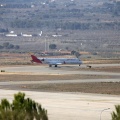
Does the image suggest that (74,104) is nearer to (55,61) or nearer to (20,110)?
(20,110)

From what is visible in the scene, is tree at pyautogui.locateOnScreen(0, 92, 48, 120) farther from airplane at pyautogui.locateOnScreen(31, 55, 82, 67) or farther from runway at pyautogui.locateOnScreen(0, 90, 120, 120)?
airplane at pyautogui.locateOnScreen(31, 55, 82, 67)

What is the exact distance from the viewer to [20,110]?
45.3 m

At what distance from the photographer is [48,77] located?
106438 millimetres

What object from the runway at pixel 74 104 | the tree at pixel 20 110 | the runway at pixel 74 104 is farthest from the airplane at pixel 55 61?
the tree at pixel 20 110

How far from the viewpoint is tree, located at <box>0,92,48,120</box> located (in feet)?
146

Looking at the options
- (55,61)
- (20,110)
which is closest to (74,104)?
(20,110)

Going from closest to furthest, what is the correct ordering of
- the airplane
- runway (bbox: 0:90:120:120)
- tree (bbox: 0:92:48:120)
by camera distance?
tree (bbox: 0:92:48:120), runway (bbox: 0:90:120:120), the airplane

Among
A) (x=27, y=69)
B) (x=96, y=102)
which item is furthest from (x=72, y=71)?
(x=96, y=102)

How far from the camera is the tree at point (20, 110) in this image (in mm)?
44438

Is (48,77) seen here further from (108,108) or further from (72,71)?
(108,108)

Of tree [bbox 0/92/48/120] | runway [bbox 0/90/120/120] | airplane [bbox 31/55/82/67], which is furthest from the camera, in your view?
airplane [bbox 31/55/82/67]

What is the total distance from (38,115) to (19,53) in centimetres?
13103

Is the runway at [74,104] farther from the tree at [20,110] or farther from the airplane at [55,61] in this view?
the airplane at [55,61]

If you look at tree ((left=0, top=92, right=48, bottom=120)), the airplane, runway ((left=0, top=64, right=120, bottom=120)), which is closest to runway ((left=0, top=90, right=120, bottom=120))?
runway ((left=0, top=64, right=120, bottom=120))
